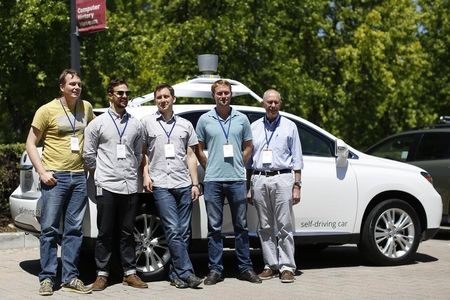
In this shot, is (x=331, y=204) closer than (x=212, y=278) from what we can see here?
No

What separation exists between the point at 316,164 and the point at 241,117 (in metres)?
1.21

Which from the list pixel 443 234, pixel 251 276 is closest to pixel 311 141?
pixel 251 276

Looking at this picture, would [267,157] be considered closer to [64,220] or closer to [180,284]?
[180,284]

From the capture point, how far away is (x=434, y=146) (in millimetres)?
12859

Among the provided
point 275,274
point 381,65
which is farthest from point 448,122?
point 381,65

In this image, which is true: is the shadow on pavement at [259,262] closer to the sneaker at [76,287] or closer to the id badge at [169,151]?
the sneaker at [76,287]

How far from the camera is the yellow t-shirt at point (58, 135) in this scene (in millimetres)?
7586

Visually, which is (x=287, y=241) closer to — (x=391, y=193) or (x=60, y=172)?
(x=391, y=193)

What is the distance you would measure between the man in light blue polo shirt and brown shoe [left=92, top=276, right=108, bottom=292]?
102cm

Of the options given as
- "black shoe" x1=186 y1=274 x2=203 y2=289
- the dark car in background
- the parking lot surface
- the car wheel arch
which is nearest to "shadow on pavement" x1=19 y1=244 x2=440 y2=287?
the parking lot surface

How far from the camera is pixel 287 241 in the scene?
8367 mm

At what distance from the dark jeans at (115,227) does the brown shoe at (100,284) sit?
0.05 meters

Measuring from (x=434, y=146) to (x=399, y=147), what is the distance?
0.73m

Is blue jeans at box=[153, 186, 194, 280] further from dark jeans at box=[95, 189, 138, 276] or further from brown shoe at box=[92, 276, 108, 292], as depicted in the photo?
brown shoe at box=[92, 276, 108, 292]
